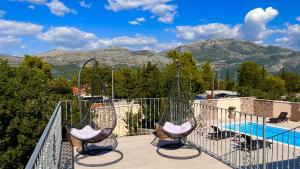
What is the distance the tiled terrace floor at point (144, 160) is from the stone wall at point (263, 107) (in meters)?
11.6

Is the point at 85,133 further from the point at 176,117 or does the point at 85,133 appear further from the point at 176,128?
the point at 176,117

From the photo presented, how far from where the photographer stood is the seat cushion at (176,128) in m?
6.02

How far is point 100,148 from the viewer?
6250 mm

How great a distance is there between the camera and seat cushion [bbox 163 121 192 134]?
6023mm

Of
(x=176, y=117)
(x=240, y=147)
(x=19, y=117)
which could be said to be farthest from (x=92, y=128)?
(x=19, y=117)

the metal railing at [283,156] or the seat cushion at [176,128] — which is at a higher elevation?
the seat cushion at [176,128]

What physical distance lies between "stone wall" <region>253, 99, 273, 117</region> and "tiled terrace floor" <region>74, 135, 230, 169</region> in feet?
38.0

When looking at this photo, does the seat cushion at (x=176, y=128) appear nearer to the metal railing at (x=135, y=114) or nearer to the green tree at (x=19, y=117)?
the metal railing at (x=135, y=114)

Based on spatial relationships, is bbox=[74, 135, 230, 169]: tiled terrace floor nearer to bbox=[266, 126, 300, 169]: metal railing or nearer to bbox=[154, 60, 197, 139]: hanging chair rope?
bbox=[154, 60, 197, 139]: hanging chair rope

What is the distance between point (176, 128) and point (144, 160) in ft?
3.46

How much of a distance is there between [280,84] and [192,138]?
121 ft

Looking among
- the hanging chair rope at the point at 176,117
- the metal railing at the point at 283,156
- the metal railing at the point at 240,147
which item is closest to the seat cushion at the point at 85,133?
the hanging chair rope at the point at 176,117

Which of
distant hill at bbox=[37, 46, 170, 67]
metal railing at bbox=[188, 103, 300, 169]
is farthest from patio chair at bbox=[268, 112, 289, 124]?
distant hill at bbox=[37, 46, 170, 67]

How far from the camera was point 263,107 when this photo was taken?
1678 cm
